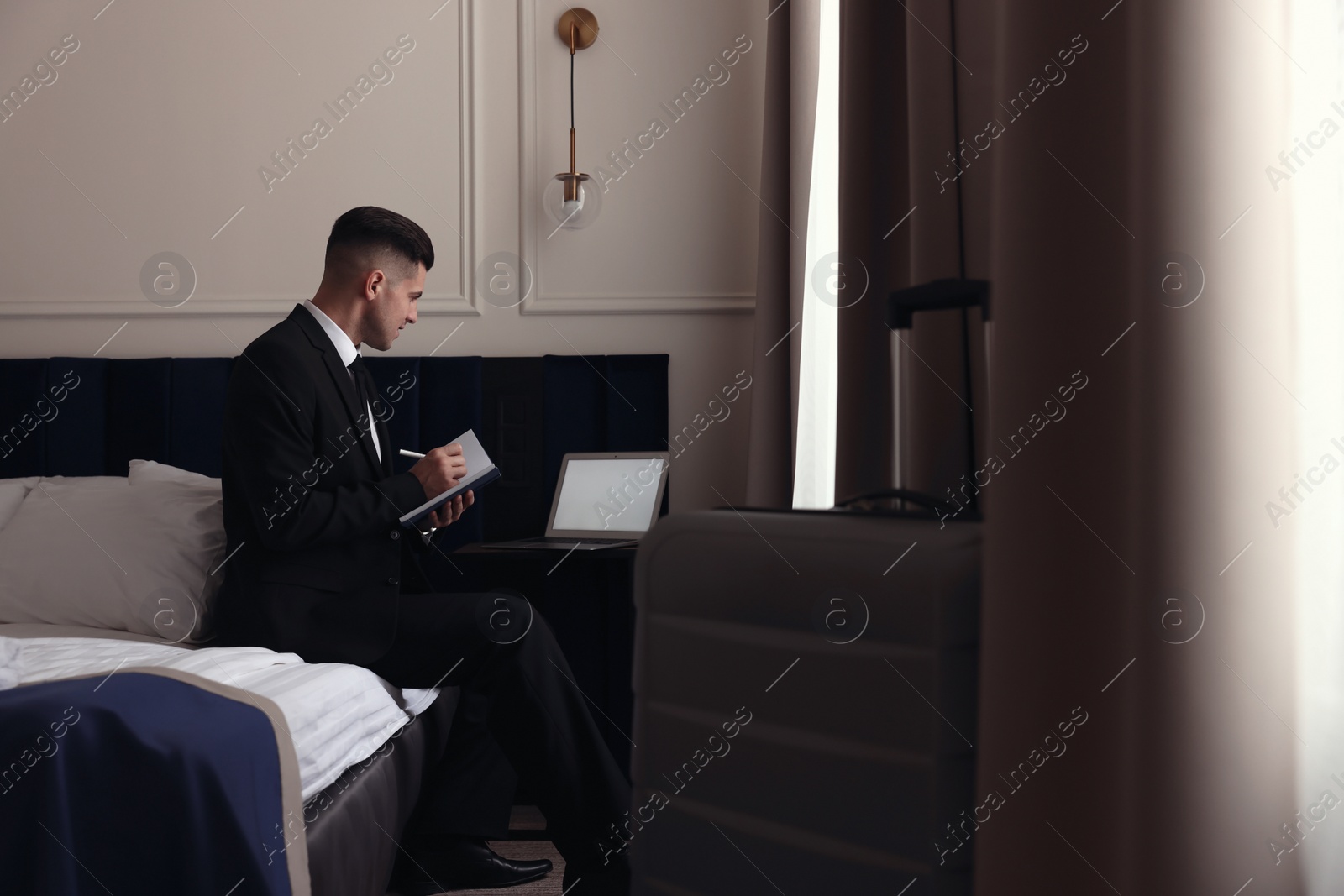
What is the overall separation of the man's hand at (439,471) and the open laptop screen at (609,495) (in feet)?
2.12

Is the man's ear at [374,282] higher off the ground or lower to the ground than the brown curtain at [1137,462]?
higher

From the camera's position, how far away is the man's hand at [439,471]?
1.83m

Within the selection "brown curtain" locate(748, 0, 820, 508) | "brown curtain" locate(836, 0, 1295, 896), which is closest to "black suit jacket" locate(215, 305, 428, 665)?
"brown curtain" locate(748, 0, 820, 508)

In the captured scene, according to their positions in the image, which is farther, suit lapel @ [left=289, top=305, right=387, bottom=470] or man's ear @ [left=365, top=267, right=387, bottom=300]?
man's ear @ [left=365, top=267, right=387, bottom=300]

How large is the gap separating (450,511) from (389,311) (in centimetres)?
48

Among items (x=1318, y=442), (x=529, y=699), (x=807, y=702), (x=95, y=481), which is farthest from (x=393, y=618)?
(x=1318, y=442)

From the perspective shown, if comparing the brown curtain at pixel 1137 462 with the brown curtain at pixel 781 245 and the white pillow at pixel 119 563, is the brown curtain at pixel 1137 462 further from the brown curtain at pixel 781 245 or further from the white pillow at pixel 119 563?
the white pillow at pixel 119 563

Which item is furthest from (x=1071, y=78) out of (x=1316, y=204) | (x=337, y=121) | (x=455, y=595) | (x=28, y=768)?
(x=337, y=121)

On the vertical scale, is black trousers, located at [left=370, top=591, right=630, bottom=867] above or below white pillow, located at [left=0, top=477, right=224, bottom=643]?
below

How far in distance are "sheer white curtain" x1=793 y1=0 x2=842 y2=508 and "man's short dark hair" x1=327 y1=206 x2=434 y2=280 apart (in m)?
0.98

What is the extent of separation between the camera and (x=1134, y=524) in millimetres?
595

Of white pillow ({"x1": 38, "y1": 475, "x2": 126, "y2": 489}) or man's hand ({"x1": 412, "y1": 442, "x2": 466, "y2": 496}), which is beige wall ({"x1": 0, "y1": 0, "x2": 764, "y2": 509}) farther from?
man's hand ({"x1": 412, "y1": 442, "x2": 466, "y2": 496})

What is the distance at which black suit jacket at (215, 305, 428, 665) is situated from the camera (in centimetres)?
166

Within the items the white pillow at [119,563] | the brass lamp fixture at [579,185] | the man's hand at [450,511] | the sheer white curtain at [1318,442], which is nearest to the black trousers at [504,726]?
the man's hand at [450,511]
